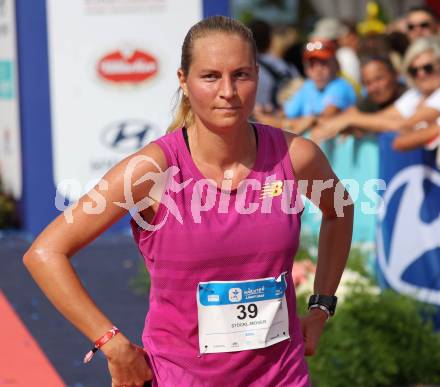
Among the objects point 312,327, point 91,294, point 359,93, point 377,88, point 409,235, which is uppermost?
point 312,327

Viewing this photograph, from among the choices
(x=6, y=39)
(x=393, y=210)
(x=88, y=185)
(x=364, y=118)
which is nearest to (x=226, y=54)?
(x=393, y=210)

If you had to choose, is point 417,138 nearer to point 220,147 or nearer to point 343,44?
point 220,147

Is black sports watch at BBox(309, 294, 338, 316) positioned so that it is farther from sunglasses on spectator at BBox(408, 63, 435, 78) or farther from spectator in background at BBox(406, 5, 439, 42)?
spectator in background at BBox(406, 5, 439, 42)

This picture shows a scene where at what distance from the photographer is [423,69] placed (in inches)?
268

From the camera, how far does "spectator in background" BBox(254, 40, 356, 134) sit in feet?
27.8

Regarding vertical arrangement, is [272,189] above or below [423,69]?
above

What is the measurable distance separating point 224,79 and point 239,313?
67 cm

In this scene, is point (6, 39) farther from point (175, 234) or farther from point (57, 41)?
point (175, 234)

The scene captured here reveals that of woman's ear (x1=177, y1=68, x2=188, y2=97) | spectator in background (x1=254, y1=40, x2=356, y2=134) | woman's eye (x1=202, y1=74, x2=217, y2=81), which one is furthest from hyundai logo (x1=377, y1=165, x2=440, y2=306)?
woman's eye (x1=202, y1=74, x2=217, y2=81)

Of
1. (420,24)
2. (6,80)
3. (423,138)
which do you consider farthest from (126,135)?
(423,138)

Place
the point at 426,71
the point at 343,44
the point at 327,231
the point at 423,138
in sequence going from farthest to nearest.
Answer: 1. the point at 343,44
2. the point at 426,71
3. the point at 423,138
4. the point at 327,231

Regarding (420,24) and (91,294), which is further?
(420,24)

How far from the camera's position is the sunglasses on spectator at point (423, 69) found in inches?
266

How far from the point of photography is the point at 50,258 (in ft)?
9.57
